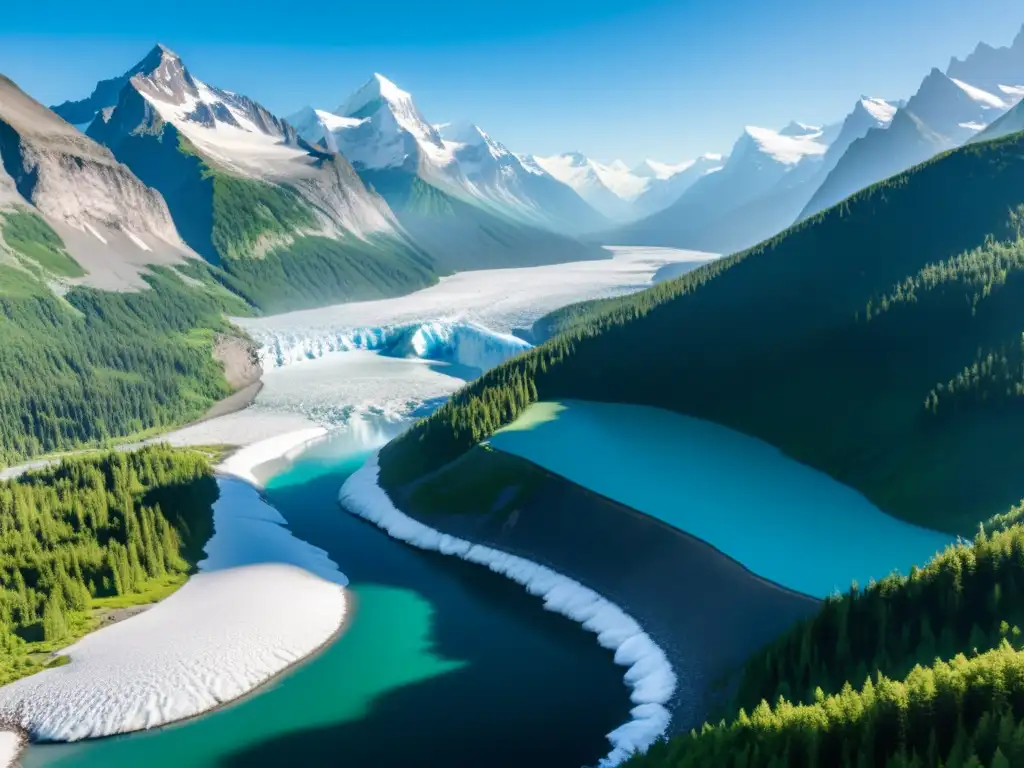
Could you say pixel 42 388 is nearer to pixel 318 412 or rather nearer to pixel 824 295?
pixel 318 412

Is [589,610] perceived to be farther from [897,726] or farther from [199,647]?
[897,726]

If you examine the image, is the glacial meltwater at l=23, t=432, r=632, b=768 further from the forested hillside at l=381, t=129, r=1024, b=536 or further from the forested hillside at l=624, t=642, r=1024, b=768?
the forested hillside at l=381, t=129, r=1024, b=536

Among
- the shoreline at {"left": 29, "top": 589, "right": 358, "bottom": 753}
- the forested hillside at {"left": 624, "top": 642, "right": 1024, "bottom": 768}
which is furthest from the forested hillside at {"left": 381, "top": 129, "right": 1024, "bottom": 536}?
the shoreline at {"left": 29, "top": 589, "right": 358, "bottom": 753}

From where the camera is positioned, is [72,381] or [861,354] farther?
[72,381]

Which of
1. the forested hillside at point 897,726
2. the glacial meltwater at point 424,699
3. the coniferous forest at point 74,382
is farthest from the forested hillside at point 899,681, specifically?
the coniferous forest at point 74,382

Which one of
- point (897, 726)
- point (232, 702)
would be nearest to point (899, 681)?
point (897, 726)

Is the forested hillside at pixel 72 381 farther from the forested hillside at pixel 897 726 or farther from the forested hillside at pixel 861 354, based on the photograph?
the forested hillside at pixel 897 726

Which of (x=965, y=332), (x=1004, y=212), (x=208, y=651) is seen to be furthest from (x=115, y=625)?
(x=1004, y=212)
